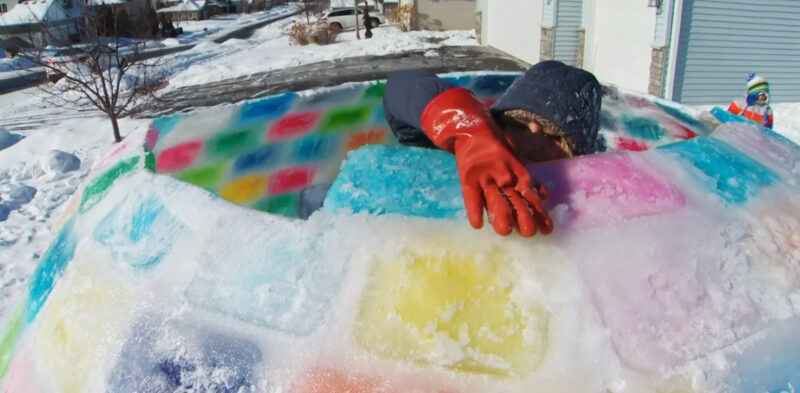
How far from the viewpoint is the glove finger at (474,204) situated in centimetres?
120

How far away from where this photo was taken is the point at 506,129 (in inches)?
72.4

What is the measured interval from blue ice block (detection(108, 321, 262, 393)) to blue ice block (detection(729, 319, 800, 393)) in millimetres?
976

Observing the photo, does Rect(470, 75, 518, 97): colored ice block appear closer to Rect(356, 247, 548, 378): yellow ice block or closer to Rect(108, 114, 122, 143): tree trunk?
Rect(356, 247, 548, 378): yellow ice block

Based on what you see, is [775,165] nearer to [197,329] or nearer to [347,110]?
[197,329]

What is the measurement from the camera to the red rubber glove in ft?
3.86

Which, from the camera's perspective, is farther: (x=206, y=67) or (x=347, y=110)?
(x=206, y=67)

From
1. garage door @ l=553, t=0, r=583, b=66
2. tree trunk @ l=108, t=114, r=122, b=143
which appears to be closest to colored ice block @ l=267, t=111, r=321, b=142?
tree trunk @ l=108, t=114, r=122, b=143

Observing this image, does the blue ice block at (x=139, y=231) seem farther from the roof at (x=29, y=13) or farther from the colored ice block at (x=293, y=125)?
the roof at (x=29, y=13)

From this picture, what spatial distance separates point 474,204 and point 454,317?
0.25 m

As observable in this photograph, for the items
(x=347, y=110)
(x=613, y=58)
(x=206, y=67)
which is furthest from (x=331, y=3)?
(x=347, y=110)

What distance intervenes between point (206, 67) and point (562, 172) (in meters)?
18.7

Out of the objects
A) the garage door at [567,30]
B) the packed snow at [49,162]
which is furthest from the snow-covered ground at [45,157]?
the garage door at [567,30]

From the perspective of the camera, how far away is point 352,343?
115cm

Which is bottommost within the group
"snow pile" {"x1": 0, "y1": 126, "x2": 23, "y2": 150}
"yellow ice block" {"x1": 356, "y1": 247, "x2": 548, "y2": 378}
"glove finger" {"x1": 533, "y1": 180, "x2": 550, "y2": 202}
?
"snow pile" {"x1": 0, "y1": 126, "x2": 23, "y2": 150}
